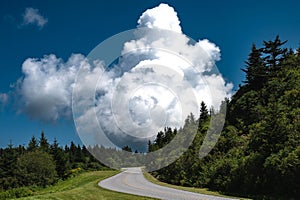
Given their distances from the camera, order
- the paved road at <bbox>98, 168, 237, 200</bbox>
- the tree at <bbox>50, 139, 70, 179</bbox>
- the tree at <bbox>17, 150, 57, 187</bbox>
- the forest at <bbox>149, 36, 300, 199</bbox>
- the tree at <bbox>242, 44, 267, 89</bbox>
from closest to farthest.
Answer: the forest at <bbox>149, 36, 300, 199</bbox>
the paved road at <bbox>98, 168, 237, 200</bbox>
the tree at <bbox>242, 44, 267, 89</bbox>
the tree at <bbox>17, 150, 57, 187</bbox>
the tree at <bbox>50, 139, 70, 179</bbox>

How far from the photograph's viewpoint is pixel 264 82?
49.3m

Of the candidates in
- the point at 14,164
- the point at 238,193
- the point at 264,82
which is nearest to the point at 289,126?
the point at 238,193

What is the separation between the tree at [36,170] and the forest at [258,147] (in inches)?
1278

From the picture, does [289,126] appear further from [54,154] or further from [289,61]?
[54,154]

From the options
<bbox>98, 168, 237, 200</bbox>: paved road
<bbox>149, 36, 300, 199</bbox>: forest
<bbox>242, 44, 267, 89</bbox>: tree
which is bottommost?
<bbox>98, 168, 237, 200</bbox>: paved road

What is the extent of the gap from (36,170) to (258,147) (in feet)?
196

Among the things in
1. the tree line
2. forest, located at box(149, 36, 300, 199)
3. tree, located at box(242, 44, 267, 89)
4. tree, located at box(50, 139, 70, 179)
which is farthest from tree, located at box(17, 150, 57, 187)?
tree, located at box(242, 44, 267, 89)

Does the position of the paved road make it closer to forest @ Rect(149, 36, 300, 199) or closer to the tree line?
forest @ Rect(149, 36, 300, 199)

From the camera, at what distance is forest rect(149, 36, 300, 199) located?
71.8 ft

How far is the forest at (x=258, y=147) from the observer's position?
2188cm

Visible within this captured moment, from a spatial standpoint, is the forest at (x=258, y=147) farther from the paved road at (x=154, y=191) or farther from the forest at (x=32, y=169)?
the forest at (x=32, y=169)

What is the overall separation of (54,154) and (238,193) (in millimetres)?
73657

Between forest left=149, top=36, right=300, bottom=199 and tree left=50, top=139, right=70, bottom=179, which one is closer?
forest left=149, top=36, right=300, bottom=199

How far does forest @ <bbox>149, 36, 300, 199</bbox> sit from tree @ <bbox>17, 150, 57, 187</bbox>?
107ft
